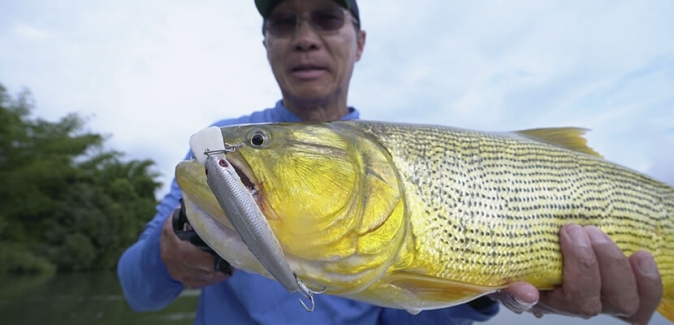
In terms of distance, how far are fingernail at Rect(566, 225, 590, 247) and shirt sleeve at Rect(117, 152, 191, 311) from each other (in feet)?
5.99

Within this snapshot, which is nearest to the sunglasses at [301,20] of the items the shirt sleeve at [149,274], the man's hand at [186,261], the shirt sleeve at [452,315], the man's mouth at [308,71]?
the man's mouth at [308,71]

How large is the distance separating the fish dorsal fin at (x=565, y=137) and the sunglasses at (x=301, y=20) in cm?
151

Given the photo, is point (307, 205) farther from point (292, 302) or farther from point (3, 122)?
point (3, 122)

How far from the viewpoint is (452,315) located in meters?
2.36

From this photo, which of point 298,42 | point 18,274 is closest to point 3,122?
point 18,274

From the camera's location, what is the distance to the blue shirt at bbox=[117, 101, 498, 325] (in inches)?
90.0

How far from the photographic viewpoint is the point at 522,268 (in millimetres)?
1828

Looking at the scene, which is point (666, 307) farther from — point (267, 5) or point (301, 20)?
point (267, 5)

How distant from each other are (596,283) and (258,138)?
1.62 m

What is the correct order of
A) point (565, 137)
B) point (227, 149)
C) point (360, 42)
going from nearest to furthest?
point (227, 149)
point (565, 137)
point (360, 42)

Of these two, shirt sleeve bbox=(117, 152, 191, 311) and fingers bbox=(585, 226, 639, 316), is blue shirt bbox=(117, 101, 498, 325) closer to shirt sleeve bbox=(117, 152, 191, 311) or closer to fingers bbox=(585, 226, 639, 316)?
shirt sleeve bbox=(117, 152, 191, 311)

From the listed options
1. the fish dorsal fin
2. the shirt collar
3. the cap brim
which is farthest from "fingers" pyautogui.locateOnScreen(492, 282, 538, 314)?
the cap brim

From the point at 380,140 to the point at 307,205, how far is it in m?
0.47

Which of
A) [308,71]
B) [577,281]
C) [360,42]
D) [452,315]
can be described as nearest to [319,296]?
[452,315]
